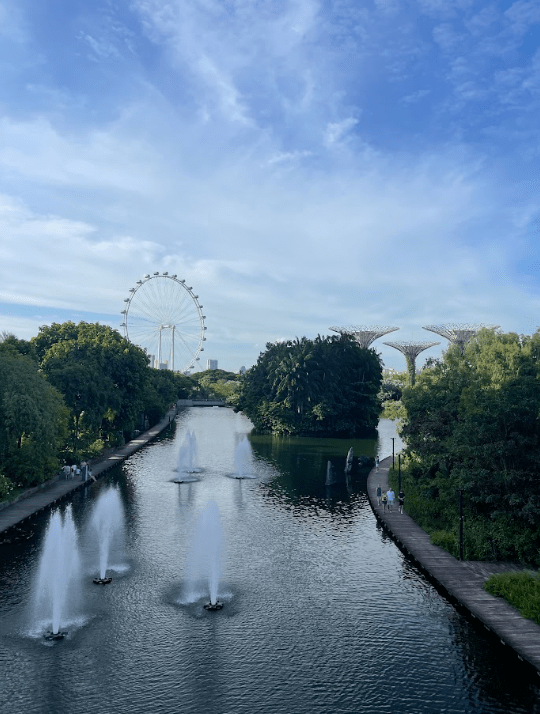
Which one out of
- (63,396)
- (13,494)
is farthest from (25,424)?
(63,396)

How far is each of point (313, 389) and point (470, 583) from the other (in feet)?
204

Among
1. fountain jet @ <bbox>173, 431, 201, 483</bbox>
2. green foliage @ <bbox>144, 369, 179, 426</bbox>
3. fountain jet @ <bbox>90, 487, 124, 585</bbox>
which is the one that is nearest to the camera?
fountain jet @ <bbox>90, 487, 124, 585</bbox>

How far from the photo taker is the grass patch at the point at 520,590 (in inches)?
875

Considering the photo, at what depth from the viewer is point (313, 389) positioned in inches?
3452

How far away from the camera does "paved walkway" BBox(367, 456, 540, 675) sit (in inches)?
808

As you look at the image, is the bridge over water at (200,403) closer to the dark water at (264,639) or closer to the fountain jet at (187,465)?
the fountain jet at (187,465)

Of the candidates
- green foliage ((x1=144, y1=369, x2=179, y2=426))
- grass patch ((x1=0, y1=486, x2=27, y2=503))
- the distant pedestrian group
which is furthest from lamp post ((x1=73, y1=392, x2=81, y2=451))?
the distant pedestrian group

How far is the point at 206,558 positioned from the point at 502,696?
15.5m

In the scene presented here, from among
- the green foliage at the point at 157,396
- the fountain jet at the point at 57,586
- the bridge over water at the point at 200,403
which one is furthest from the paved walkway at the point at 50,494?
the bridge over water at the point at 200,403

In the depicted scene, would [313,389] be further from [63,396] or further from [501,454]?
[501,454]

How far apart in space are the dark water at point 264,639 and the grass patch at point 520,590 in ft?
7.08

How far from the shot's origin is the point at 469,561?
28719 millimetres

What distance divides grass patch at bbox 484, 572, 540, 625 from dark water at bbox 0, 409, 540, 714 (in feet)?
7.08

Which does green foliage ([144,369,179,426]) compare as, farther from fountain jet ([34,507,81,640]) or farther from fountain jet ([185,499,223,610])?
fountain jet ([34,507,81,640])
